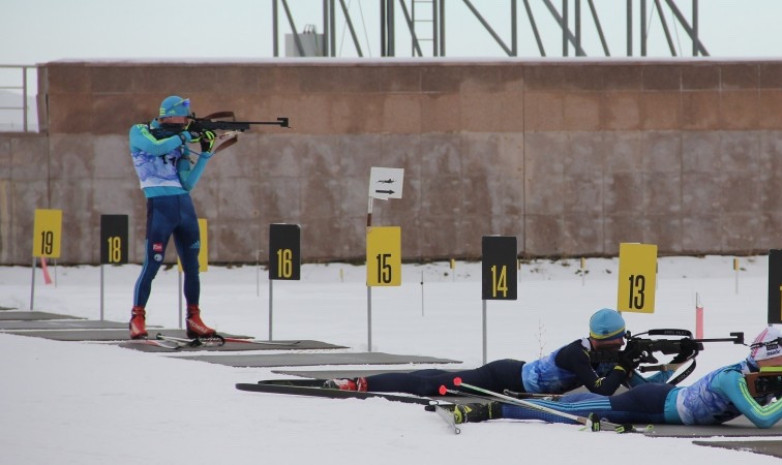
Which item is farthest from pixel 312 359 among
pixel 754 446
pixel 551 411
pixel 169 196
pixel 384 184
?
pixel 754 446

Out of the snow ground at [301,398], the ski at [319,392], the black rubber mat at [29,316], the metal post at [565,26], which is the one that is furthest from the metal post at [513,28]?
the ski at [319,392]

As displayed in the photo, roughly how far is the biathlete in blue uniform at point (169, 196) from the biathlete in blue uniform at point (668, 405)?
624 cm

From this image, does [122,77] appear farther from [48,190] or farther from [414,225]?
[414,225]

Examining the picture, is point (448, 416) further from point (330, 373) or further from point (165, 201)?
point (165, 201)

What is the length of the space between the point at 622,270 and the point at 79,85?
57.9 feet

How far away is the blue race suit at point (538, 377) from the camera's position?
32.3 feet

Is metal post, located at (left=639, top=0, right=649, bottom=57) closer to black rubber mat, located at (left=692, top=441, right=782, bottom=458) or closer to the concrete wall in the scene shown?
the concrete wall

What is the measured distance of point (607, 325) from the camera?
9.84 meters

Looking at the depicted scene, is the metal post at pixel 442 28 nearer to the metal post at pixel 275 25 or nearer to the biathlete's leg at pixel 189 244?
the metal post at pixel 275 25

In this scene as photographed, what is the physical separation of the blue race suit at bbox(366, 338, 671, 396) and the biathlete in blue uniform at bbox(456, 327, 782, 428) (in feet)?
1.07

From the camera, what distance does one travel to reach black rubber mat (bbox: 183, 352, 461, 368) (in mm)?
13297

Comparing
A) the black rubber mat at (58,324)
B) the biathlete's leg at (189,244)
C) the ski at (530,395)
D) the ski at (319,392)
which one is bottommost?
the ski at (319,392)

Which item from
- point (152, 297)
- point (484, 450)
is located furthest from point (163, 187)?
point (152, 297)

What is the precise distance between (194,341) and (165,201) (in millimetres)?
1480
